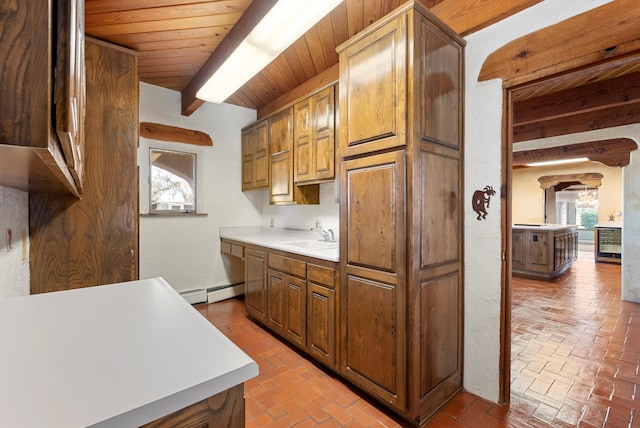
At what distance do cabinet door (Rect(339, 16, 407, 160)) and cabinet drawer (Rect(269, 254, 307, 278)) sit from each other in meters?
1.00

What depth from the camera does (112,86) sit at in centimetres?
203

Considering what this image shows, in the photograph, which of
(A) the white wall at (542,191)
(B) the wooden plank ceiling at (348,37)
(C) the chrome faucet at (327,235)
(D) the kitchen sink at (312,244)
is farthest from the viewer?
(A) the white wall at (542,191)

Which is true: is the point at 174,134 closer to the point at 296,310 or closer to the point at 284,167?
the point at 284,167

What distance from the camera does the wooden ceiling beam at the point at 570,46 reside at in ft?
4.62

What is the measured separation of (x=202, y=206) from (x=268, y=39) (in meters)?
2.41

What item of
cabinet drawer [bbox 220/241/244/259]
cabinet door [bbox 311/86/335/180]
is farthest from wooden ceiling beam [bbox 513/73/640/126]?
cabinet drawer [bbox 220/241/244/259]

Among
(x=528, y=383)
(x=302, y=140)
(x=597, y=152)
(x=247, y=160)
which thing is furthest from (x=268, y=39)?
(x=597, y=152)

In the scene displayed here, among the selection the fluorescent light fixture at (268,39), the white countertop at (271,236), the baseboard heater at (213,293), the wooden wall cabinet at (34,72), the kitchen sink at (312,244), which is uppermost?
the fluorescent light fixture at (268,39)

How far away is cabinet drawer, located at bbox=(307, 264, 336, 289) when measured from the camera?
2.14 metres

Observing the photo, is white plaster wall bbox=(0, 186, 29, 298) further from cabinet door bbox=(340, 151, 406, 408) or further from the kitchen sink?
the kitchen sink

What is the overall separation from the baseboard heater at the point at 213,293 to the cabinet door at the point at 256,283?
831 mm

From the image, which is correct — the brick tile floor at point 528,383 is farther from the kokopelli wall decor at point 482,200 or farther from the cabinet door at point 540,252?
the cabinet door at point 540,252

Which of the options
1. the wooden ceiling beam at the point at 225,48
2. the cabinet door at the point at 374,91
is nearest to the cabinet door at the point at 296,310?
the cabinet door at the point at 374,91

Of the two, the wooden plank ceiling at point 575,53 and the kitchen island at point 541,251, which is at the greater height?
the wooden plank ceiling at point 575,53
